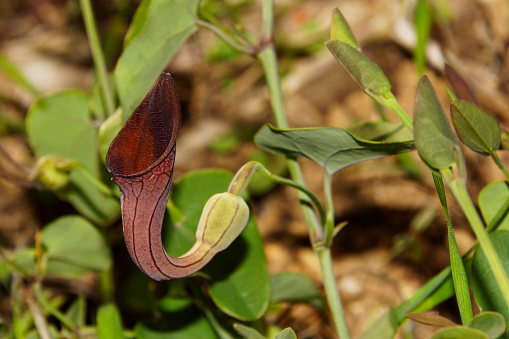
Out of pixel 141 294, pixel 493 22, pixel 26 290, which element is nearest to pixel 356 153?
pixel 141 294

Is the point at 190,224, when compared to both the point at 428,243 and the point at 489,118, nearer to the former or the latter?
the point at 489,118

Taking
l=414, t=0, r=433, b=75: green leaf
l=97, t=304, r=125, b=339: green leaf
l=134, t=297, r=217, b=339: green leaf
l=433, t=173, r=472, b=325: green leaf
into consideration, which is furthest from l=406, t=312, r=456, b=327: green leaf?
l=414, t=0, r=433, b=75: green leaf

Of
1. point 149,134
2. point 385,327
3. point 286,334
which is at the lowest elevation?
point 385,327

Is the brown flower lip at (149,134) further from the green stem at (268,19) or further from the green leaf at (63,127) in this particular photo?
the green leaf at (63,127)

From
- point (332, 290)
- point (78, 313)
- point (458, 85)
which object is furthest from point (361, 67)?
point (78, 313)

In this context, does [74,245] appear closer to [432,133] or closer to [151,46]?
[151,46]

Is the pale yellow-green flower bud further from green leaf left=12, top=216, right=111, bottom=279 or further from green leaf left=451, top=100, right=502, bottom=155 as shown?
green leaf left=12, top=216, right=111, bottom=279
